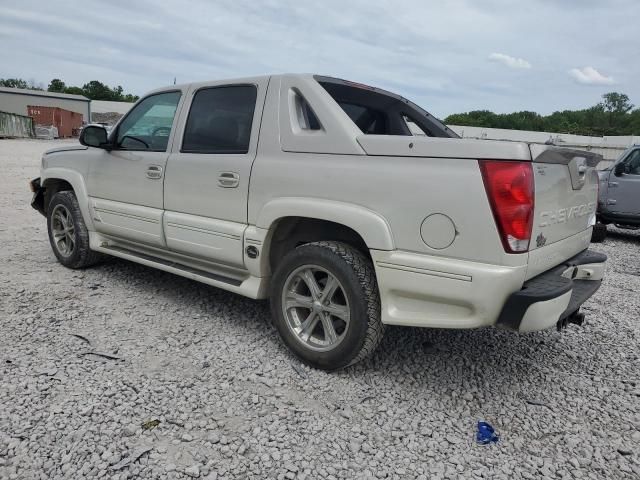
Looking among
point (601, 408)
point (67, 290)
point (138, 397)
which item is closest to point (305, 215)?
point (138, 397)

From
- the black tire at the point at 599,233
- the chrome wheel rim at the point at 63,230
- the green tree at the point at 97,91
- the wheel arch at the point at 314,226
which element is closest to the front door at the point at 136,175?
the chrome wheel rim at the point at 63,230

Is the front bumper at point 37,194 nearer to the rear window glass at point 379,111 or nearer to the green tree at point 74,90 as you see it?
the rear window glass at point 379,111

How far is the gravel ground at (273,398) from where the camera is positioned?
2.33 meters

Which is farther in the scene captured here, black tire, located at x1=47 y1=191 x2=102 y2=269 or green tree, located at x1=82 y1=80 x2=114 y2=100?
green tree, located at x1=82 y1=80 x2=114 y2=100

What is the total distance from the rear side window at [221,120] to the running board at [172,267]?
92cm

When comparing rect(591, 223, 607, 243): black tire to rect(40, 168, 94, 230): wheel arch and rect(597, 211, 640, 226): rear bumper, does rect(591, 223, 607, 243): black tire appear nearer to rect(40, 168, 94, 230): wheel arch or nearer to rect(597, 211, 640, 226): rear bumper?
rect(597, 211, 640, 226): rear bumper

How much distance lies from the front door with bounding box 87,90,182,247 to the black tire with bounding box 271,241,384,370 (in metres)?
1.49

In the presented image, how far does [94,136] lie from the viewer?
4.37 metres

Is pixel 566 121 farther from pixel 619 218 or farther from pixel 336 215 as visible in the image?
pixel 336 215

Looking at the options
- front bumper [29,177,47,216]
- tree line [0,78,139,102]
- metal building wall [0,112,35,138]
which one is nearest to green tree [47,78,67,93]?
tree line [0,78,139,102]

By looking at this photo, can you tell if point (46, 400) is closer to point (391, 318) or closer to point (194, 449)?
point (194, 449)

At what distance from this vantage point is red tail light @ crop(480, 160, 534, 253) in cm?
241

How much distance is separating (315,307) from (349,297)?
1.04 feet

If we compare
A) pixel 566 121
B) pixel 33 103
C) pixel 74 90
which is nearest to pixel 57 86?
pixel 74 90
